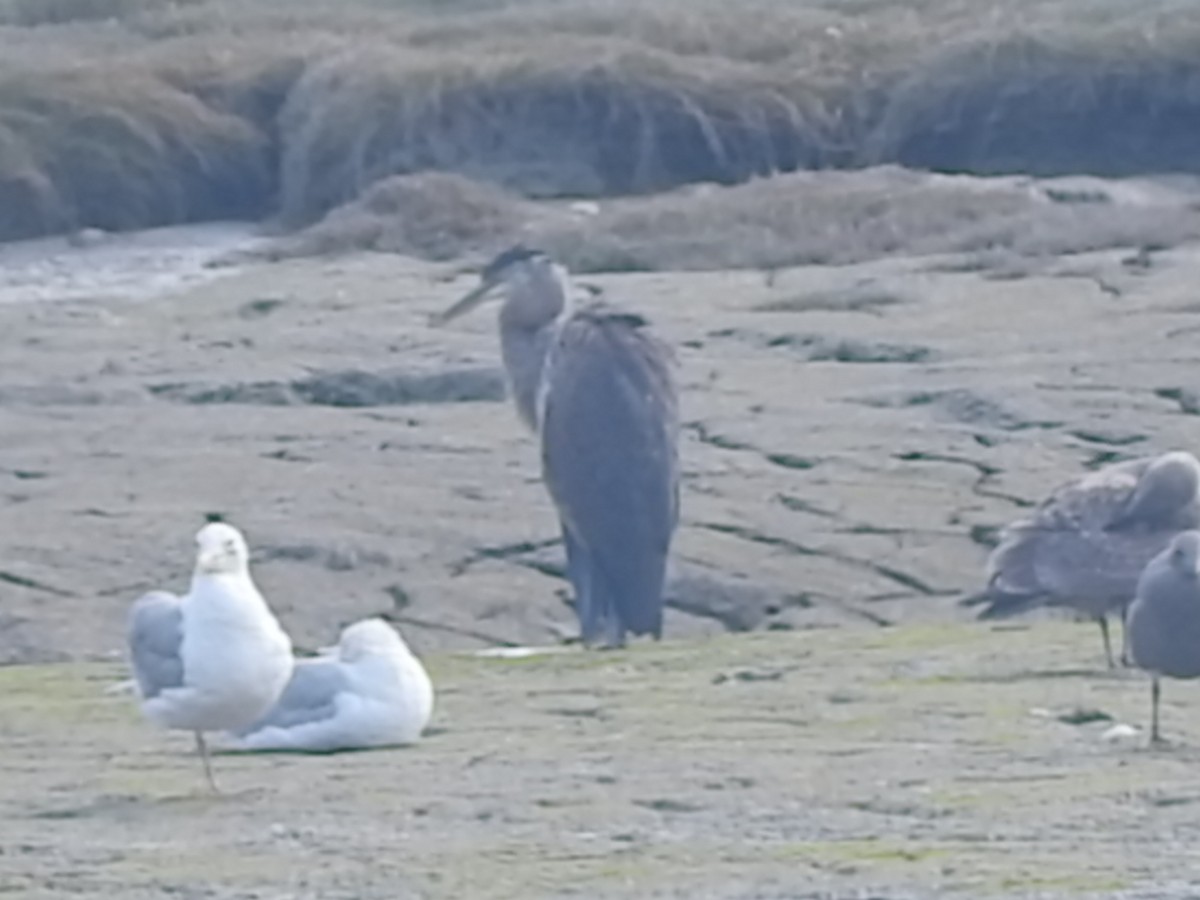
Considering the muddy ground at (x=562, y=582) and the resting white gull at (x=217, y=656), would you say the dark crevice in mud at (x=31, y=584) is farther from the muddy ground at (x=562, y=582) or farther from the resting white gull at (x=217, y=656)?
the resting white gull at (x=217, y=656)

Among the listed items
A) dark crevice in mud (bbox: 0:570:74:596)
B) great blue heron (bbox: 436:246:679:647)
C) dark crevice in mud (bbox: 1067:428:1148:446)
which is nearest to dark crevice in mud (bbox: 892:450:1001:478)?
dark crevice in mud (bbox: 1067:428:1148:446)

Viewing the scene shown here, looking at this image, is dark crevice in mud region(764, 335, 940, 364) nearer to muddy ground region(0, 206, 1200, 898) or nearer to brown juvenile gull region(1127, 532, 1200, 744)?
muddy ground region(0, 206, 1200, 898)

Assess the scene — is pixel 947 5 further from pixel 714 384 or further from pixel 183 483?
pixel 183 483

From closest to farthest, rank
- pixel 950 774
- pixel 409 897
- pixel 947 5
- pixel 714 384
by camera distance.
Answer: pixel 409 897, pixel 950 774, pixel 714 384, pixel 947 5

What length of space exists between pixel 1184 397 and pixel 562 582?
3.54 m

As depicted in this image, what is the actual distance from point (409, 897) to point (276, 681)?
1.69 m

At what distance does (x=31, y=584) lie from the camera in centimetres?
1323

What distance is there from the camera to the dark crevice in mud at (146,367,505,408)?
1725cm

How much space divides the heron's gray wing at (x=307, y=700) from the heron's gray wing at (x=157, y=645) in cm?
44

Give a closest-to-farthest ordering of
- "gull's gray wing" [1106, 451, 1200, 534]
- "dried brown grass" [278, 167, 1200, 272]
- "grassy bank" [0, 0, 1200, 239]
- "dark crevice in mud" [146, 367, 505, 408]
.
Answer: "gull's gray wing" [1106, 451, 1200, 534] < "dark crevice in mud" [146, 367, 505, 408] < "dried brown grass" [278, 167, 1200, 272] < "grassy bank" [0, 0, 1200, 239]

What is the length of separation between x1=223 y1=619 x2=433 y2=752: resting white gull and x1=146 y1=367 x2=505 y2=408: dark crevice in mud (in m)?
8.11

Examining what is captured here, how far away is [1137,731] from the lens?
28.5 ft

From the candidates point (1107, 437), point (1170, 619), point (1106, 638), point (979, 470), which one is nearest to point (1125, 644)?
point (1106, 638)

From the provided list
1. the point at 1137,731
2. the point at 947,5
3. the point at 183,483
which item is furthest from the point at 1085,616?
the point at 947,5
